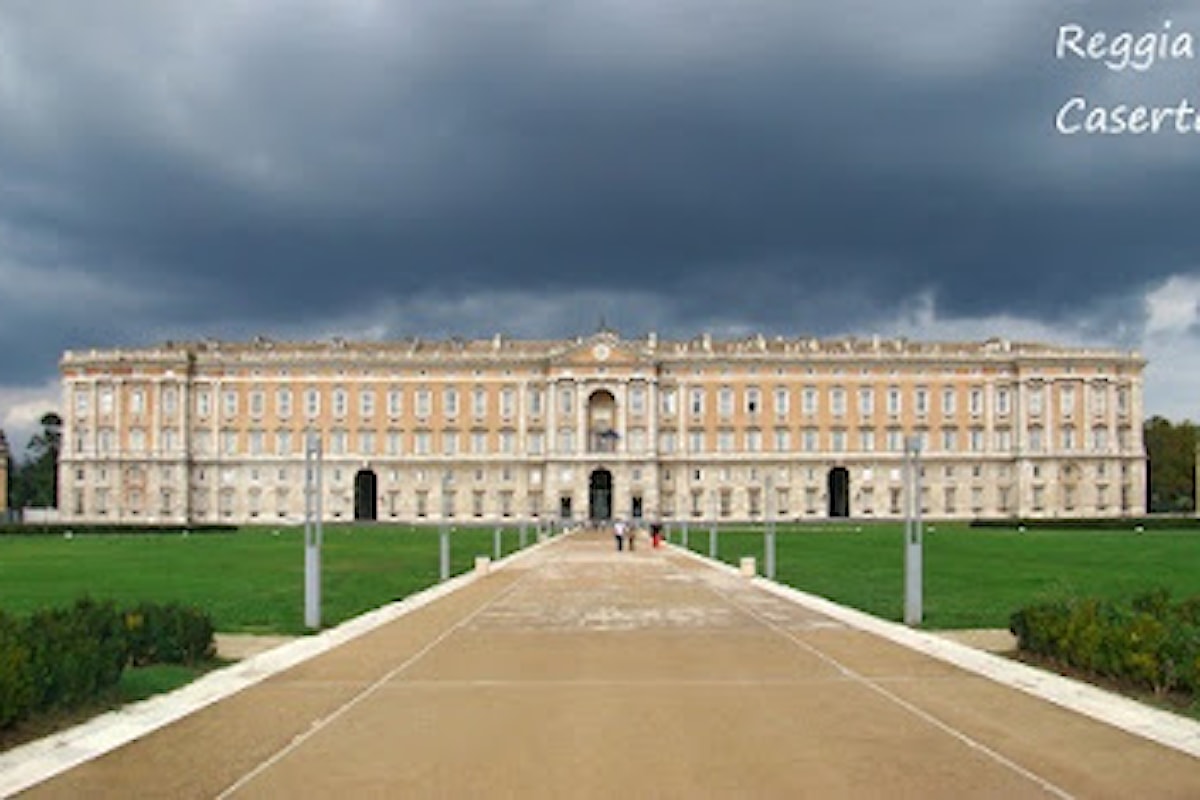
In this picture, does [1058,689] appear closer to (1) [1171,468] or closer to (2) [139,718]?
(2) [139,718]

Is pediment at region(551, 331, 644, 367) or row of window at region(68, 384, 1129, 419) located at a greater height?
pediment at region(551, 331, 644, 367)

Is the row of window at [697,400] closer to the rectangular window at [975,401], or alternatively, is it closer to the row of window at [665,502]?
the rectangular window at [975,401]

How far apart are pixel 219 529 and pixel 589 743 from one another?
80.1m

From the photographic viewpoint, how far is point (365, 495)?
107 meters

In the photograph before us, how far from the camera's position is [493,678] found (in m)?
13.9

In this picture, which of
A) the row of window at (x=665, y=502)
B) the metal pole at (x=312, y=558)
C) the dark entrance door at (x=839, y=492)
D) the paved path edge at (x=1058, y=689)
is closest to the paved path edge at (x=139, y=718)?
the metal pole at (x=312, y=558)

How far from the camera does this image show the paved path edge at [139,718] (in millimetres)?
9219

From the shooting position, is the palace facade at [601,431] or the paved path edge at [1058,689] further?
the palace facade at [601,431]

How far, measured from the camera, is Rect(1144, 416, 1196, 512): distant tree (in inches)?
4739

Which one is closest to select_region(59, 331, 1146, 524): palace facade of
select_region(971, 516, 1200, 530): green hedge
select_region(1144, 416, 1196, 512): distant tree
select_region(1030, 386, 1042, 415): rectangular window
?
select_region(1030, 386, 1042, 415): rectangular window

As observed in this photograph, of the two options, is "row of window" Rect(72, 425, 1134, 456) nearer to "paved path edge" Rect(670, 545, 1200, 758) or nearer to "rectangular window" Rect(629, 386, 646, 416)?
"rectangular window" Rect(629, 386, 646, 416)

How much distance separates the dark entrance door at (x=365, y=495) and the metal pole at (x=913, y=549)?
84.7 metres

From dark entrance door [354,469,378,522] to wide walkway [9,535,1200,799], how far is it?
88.8 metres

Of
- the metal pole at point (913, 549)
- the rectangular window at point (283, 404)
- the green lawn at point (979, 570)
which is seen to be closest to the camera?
the metal pole at point (913, 549)
